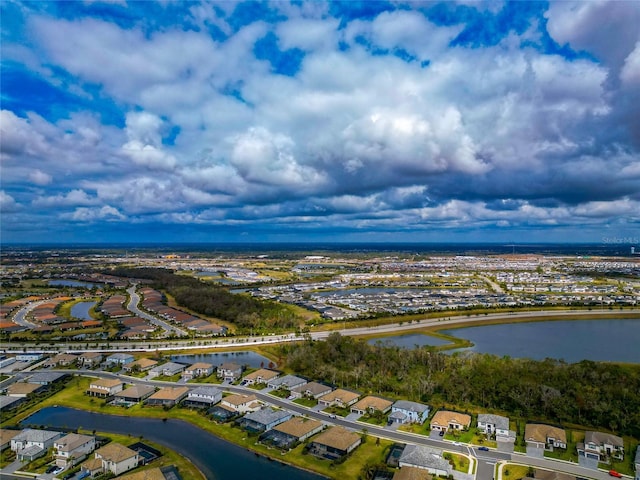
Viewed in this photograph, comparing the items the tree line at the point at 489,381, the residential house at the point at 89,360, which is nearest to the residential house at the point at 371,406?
the tree line at the point at 489,381

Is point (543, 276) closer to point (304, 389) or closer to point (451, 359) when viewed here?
point (451, 359)

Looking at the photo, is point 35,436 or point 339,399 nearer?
point 35,436

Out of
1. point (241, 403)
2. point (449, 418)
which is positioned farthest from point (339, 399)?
Answer: point (449, 418)

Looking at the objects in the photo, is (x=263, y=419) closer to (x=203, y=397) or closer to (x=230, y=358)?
(x=203, y=397)

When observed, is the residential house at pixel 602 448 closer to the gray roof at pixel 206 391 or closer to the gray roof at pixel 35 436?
the gray roof at pixel 206 391

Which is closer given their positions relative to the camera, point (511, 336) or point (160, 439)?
point (160, 439)

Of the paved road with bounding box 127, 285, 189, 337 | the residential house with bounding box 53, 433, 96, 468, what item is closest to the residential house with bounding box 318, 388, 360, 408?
the residential house with bounding box 53, 433, 96, 468

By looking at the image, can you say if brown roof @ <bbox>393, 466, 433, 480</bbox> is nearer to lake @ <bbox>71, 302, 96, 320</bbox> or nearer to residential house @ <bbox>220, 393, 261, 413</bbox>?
residential house @ <bbox>220, 393, 261, 413</bbox>

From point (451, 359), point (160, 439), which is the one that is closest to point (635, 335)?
point (451, 359)
